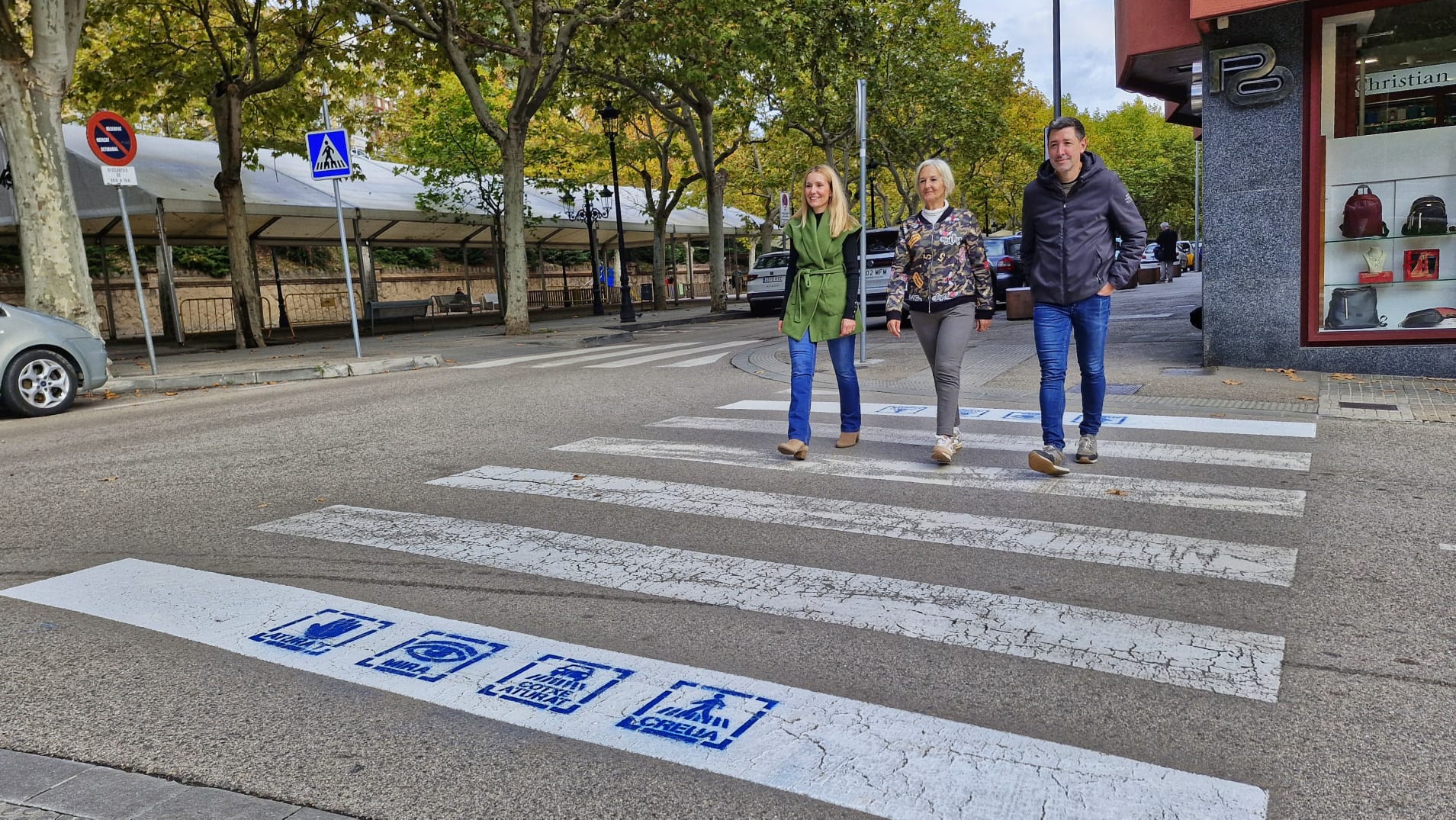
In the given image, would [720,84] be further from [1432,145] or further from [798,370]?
[798,370]

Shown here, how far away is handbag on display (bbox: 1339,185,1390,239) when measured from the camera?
10000 mm

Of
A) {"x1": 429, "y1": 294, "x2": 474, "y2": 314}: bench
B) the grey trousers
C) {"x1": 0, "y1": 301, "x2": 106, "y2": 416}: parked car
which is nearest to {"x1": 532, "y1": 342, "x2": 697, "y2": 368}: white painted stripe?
{"x1": 0, "y1": 301, "x2": 106, "y2": 416}: parked car

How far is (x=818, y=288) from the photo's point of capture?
6.97 m

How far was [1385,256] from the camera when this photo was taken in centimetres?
1007

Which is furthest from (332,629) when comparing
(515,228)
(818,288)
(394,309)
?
(394,309)

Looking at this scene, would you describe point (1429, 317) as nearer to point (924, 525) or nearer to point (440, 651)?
point (924, 525)

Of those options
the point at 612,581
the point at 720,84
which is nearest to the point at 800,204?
the point at 612,581

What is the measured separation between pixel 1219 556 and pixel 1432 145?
24.6 ft

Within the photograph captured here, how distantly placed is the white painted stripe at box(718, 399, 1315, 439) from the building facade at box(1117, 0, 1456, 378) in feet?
9.68

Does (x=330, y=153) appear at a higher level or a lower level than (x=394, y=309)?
higher

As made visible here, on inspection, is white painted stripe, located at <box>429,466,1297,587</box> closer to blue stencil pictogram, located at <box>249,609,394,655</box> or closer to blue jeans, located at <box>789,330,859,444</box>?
blue jeans, located at <box>789,330,859,444</box>

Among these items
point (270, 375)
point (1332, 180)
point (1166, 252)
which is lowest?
point (270, 375)

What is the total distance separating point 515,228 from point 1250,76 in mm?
14737

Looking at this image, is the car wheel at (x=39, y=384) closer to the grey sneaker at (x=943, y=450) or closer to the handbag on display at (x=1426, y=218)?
the grey sneaker at (x=943, y=450)
